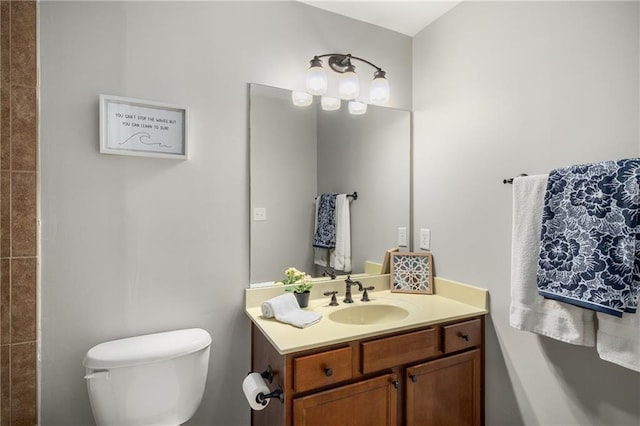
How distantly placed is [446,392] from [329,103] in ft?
5.11

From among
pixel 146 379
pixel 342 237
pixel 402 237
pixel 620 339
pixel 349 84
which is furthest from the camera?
pixel 402 237

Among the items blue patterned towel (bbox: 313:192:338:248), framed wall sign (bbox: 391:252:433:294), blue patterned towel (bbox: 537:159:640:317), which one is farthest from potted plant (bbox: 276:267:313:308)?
blue patterned towel (bbox: 537:159:640:317)

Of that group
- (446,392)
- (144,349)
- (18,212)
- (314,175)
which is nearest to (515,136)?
(314,175)

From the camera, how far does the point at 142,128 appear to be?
1.41m

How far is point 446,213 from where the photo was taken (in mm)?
1842

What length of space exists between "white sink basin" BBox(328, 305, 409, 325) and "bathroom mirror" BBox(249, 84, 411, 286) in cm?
27

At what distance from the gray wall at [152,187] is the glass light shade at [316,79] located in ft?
0.32

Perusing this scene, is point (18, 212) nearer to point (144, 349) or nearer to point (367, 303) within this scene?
point (144, 349)

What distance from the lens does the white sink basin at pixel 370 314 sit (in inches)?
65.2

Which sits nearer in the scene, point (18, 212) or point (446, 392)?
point (18, 212)

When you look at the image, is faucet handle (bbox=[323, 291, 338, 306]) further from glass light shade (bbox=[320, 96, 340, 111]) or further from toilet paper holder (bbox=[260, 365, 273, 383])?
glass light shade (bbox=[320, 96, 340, 111])

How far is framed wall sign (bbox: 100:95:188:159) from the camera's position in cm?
135

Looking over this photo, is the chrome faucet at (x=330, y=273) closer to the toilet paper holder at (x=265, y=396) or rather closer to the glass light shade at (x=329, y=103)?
the toilet paper holder at (x=265, y=396)

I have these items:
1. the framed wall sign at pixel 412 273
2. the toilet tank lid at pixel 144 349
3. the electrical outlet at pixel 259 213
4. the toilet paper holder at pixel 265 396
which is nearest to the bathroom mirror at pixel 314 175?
the electrical outlet at pixel 259 213
